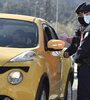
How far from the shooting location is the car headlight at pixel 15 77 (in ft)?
15.5

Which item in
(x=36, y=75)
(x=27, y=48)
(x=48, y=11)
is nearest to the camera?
(x=36, y=75)

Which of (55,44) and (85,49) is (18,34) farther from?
(85,49)

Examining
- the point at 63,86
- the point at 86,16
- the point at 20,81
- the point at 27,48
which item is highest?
the point at 86,16

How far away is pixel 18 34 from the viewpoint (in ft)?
19.6

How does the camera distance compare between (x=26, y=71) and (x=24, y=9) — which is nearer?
(x=26, y=71)

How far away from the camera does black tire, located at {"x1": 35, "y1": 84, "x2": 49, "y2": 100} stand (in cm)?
491

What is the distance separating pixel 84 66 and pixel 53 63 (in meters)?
1.06

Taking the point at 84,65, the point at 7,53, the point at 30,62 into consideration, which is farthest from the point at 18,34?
the point at 84,65

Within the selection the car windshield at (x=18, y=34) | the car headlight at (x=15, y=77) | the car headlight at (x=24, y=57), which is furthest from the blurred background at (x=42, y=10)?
the car headlight at (x=15, y=77)

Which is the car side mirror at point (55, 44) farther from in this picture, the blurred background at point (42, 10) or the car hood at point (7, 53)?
the blurred background at point (42, 10)

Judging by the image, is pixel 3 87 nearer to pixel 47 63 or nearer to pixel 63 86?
pixel 47 63

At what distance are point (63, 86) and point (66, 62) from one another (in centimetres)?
57

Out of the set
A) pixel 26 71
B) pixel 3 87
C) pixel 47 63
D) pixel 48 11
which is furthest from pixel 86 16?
pixel 48 11

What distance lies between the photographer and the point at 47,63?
5.66 m
